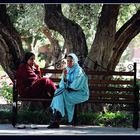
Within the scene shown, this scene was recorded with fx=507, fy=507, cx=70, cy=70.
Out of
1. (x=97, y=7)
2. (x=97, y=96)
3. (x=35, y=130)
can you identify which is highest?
(x=97, y=7)

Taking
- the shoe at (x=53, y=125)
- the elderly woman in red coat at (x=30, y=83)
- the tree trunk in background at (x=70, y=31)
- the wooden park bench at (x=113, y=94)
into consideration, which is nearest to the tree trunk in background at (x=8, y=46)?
the tree trunk in background at (x=70, y=31)

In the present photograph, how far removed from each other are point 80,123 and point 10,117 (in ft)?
4.55

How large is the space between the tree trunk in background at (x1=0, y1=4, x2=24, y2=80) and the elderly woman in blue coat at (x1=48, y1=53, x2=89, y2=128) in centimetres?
195

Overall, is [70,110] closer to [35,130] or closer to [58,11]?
[35,130]

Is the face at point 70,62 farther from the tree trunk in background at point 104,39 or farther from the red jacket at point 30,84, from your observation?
the tree trunk in background at point 104,39

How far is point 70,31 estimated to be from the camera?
11289 millimetres

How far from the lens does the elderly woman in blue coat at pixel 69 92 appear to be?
8.98 metres

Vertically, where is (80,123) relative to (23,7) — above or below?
below

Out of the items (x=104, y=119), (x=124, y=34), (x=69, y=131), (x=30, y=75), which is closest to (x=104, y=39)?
(x=124, y=34)

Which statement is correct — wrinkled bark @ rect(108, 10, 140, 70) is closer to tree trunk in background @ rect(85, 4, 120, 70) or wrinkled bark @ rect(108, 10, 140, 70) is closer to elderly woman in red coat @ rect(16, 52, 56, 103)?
tree trunk in background @ rect(85, 4, 120, 70)

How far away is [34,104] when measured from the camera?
10.8 meters

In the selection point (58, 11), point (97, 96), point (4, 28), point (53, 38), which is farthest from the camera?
point (53, 38)

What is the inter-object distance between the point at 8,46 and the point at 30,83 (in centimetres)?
170

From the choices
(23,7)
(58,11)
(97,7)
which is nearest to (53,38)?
(23,7)
